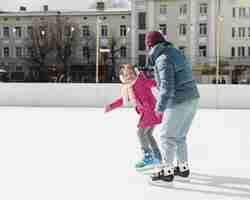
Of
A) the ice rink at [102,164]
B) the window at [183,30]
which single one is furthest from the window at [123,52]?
the ice rink at [102,164]

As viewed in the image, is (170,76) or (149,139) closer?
(170,76)

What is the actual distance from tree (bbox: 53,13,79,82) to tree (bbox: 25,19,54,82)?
0.51m

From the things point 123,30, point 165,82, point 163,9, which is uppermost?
point 163,9

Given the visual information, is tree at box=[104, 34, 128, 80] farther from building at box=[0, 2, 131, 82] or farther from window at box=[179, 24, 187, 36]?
window at box=[179, 24, 187, 36]

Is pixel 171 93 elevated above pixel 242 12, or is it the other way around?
pixel 242 12

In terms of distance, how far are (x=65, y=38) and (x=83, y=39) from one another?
1868mm

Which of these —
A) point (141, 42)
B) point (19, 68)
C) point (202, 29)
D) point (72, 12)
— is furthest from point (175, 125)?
point (19, 68)

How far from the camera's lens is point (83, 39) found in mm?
37000

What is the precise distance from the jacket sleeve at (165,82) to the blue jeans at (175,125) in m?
0.14

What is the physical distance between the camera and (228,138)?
6.29 m

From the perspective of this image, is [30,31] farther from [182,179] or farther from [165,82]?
[165,82]

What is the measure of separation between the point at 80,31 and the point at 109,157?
32.8 m

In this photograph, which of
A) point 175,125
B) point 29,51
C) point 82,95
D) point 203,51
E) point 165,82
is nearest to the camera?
point 165,82

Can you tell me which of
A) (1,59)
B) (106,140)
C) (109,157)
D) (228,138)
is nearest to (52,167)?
(109,157)
